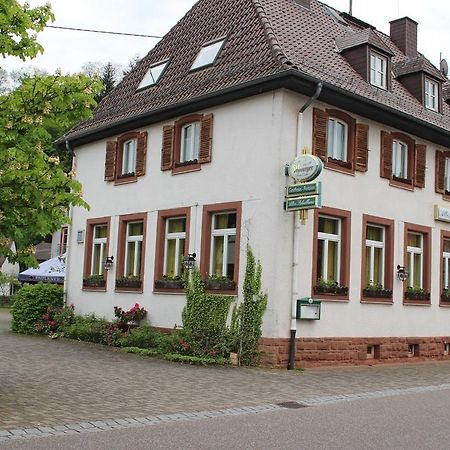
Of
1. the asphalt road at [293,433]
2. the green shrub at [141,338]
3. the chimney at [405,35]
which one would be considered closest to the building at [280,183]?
the green shrub at [141,338]

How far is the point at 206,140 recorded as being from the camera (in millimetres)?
16531

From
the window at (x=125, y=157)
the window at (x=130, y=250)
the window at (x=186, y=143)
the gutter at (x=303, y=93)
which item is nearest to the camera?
the gutter at (x=303, y=93)

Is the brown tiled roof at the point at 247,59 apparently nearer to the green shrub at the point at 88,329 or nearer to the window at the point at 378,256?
the window at the point at 378,256

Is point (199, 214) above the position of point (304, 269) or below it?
above

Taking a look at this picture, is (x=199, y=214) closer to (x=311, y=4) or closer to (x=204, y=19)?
(x=204, y=19)

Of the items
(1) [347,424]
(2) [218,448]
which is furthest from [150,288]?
(2) [218,448]

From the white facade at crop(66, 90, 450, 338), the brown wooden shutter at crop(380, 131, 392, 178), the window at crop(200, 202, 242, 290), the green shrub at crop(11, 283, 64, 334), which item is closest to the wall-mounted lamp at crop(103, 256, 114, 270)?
the white facade at crop(66, 90, 450, 338)

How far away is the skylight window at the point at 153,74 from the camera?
20116mm

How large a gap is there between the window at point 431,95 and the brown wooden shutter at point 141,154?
8118mm

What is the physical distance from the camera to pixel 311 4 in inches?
854

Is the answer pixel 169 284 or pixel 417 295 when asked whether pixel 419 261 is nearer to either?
pixel 417 295

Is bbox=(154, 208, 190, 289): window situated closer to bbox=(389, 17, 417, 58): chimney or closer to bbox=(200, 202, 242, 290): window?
bbox=(200, 202, 242, 290): window

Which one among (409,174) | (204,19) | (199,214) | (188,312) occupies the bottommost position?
(188,312)

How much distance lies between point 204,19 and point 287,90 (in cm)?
669
